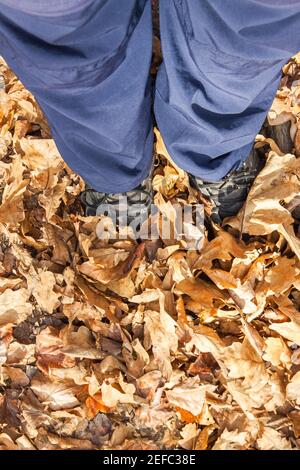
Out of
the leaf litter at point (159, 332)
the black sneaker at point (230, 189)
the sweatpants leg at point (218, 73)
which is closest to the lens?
the sweatpants leg at point (218, 73)

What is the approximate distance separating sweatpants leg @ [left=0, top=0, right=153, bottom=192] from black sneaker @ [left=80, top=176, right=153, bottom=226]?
0.22 ft

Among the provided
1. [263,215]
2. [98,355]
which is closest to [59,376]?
[98,355]

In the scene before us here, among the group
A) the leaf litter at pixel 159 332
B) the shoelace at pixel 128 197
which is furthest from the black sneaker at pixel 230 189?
the shoelace at pixel 128 197

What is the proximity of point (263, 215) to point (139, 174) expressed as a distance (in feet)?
1.03

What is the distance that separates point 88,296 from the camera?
4.18ft

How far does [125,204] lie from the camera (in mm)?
1357

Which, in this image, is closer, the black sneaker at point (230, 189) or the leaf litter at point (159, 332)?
the leaf litter at point (159, 332)

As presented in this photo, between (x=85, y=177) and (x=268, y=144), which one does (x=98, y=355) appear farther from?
(x=268, y=144)

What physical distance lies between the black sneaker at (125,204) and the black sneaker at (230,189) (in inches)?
5.3

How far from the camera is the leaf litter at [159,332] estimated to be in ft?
3.97

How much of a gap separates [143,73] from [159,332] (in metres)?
0.58

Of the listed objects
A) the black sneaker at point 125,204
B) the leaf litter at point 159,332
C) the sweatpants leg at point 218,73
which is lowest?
the leaf litter at point 159,332

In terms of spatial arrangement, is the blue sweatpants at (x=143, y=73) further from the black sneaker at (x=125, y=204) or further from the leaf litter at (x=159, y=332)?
the leaf litter at (x=159, y=332)

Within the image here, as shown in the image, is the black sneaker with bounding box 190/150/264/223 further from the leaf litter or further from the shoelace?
the shoelace
